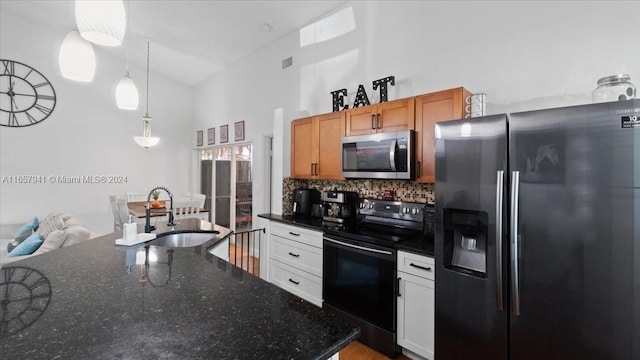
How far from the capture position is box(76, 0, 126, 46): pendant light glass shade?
1438 millimetres

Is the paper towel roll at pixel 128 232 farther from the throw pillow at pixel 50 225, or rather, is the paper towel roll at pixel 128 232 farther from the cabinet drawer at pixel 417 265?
the throw pillow at pixel 50 225

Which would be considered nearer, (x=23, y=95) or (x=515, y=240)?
(x=515, y=240)

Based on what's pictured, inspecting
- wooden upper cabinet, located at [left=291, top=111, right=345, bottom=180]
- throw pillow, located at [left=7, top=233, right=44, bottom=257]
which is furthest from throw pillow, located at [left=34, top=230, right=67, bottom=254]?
wooden upper cabinet, located at [left=291, top=111, right=345, bottom=180]

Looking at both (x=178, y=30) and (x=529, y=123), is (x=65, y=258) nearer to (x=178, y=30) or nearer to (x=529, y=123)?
(x=529, y=123)

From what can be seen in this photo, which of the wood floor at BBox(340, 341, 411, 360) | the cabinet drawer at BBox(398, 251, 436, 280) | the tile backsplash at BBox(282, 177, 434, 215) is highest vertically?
the tile backsplash at BBox(282, 177, 434, 215)

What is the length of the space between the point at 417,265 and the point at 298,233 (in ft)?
4.43

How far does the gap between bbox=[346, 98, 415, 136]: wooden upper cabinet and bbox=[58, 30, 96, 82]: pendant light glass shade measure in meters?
2.14

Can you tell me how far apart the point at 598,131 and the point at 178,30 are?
5050mm

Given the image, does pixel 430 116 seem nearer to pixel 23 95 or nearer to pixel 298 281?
pixel 298 281

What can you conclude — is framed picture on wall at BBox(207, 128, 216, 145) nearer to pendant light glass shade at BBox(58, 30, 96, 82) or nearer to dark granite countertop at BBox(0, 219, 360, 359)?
pendant light glass shade at BBox(58, 30, 96, 82)

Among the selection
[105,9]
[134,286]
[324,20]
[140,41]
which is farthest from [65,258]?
[140,41]

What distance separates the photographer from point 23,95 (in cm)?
509

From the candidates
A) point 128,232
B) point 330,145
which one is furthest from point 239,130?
point 128,232

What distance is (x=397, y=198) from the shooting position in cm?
299
